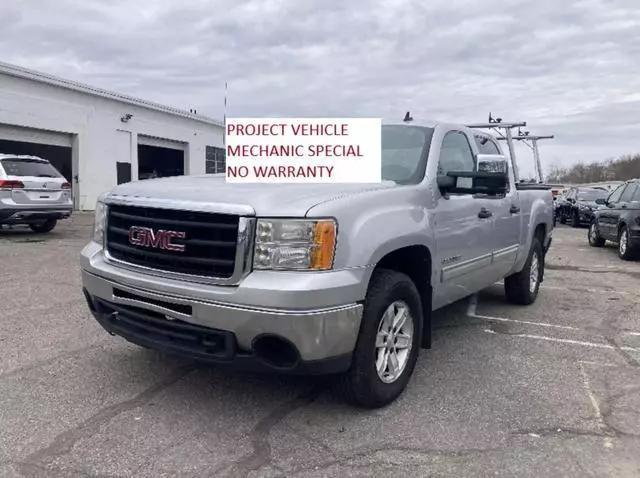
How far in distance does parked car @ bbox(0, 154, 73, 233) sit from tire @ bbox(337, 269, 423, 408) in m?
10.6

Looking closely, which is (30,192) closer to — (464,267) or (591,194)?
(464,267)

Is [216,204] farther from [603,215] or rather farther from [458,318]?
[603,215]

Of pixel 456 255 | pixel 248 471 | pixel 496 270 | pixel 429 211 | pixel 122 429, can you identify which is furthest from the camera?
pixel 496 270

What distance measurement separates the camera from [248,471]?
9.18 feet

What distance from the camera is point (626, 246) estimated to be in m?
11.0

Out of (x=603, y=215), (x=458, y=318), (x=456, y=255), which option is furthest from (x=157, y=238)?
(x=603, y=215)

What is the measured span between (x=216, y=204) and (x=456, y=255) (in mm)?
2000

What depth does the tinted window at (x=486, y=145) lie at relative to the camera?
538 centimetres

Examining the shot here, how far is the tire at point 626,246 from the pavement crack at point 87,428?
9.68m

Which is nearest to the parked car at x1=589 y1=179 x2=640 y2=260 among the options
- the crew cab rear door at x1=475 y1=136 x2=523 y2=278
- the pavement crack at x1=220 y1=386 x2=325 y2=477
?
the crew cab rear door at x1=475 y1=136 x2=523 y2=278

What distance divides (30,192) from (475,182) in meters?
10.8

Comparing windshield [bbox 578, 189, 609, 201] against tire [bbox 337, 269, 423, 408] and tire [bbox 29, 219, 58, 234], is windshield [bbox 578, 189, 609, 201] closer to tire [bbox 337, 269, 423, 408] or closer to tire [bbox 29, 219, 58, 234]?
tire [bbox 29, 219, 58, 234]

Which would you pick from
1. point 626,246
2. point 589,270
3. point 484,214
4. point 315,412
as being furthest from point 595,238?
point 315,412

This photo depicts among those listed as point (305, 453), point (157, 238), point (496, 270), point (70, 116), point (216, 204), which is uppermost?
point (70, 116)
